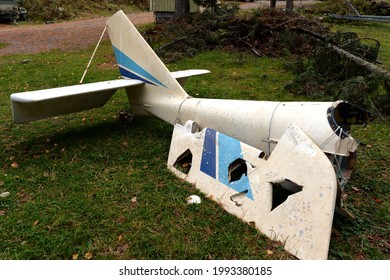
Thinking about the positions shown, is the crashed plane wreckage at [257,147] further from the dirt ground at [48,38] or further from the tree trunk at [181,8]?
the dirt ground at [48,38]

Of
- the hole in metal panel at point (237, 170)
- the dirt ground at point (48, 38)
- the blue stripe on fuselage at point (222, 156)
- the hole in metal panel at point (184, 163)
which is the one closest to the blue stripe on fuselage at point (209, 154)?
the blue stripe on fuselage at point (222, 156)

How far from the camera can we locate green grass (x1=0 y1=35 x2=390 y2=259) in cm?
328

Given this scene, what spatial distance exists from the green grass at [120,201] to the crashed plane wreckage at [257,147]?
246 millimetres

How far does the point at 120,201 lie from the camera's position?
401 centimetres

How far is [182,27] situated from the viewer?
12.3m

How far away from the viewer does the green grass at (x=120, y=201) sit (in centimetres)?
328

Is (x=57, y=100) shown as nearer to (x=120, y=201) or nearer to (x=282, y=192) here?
(x=120, y=201)

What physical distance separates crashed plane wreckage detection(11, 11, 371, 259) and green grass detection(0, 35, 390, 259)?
0.25 meters

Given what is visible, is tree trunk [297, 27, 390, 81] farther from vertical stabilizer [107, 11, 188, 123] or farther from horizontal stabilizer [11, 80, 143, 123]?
horizontal stabilizer [11, 80, 143, 123]

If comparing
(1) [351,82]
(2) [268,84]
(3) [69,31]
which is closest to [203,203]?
(1) [351,82]

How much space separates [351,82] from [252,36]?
5.69 metres

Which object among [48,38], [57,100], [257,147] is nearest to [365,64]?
[257,147]

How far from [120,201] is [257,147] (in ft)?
5.83

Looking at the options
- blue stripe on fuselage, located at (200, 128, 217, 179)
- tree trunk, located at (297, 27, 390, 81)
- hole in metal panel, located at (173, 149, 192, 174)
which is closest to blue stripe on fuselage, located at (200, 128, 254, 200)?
blue stripe on fuselage, located at (200, 128, 217, 179)
